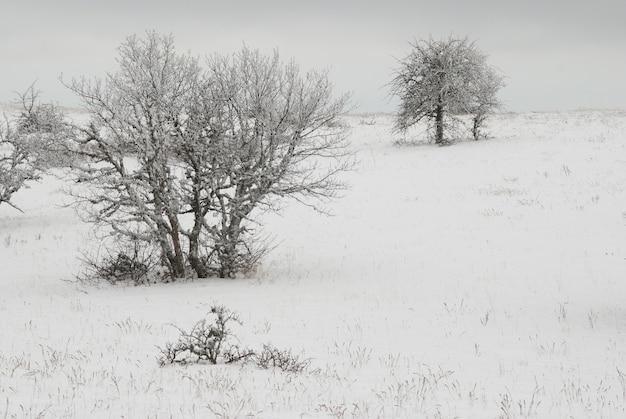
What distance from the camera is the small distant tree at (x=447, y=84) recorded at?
33.3m

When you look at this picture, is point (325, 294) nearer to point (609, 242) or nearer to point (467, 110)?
point (609, 242)

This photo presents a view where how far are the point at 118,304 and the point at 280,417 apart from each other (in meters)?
7.24

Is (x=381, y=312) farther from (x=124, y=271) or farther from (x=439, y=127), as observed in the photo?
(x=439, y=127)

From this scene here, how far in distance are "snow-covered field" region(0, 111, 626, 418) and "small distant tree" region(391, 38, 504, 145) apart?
30.1 feet

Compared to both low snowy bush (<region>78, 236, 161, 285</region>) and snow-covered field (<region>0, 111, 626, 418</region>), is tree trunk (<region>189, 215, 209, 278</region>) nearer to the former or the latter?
snow-covered field (<region>0, 111, 626, 418</region>)

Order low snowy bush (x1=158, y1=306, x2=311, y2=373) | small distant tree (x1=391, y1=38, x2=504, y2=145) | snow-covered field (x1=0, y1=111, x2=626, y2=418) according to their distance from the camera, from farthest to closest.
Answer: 1. small distant tree (x1=391, y1=38, x2=504, y2=145)
2. low snowy bush (x1=158, y1=306, x2=311, y2=373)
3. snow-covered field (x1=0, y1=111, x2=626, y2=418)

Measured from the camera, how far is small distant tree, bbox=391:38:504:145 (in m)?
33.3

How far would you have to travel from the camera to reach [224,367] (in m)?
6.73

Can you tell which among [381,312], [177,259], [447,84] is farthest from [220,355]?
[447,84]

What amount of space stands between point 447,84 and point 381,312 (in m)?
→ 24.9

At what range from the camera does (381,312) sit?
10.3 metres

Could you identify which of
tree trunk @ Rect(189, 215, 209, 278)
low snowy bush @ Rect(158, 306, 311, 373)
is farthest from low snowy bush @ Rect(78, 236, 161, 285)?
low snowy bush @ Rect(158, 306, 311, 373)

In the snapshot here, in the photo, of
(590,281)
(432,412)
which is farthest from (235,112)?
(432,412)

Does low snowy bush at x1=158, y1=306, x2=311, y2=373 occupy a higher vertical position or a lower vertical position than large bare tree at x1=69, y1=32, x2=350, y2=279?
lower
